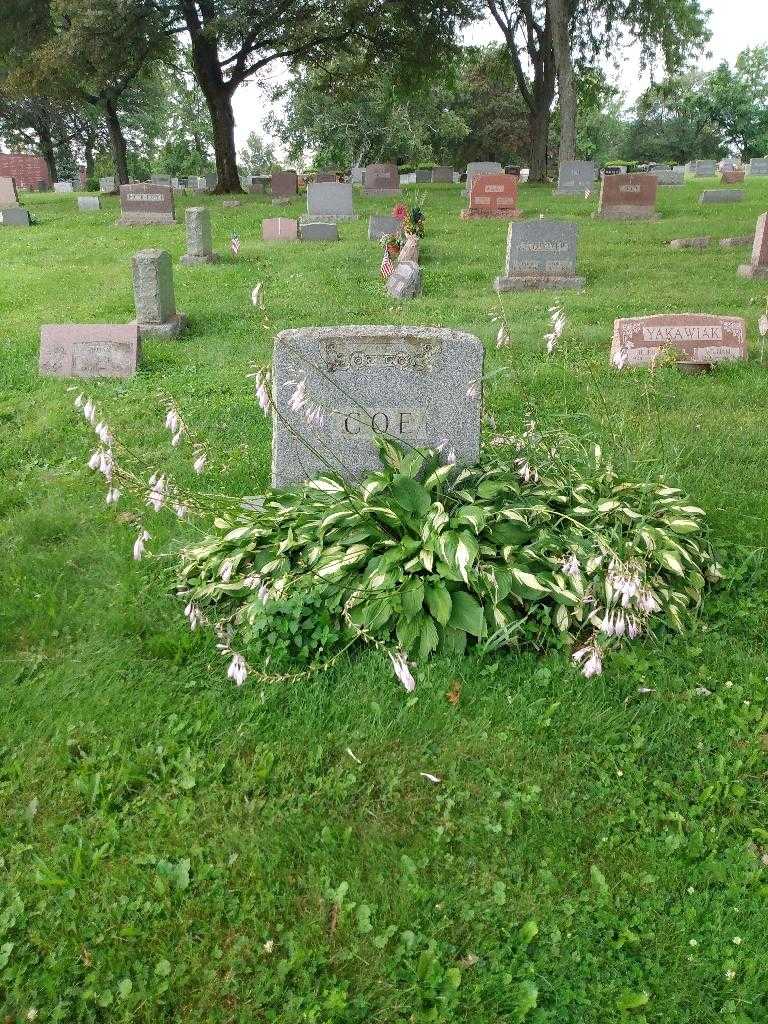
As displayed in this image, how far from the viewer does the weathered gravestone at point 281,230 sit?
17.3 m

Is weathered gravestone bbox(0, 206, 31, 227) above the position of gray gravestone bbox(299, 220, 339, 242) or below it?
above

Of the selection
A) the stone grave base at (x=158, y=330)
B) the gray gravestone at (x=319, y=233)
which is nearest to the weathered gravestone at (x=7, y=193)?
the gray gravestone at (x=319, y=233)

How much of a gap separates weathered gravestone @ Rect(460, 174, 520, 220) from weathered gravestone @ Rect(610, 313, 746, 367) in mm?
13998

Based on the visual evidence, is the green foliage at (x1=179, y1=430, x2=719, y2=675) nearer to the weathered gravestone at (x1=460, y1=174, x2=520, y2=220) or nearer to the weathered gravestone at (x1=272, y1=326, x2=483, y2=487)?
the weathered gravestone at (x1=272, y1=326, x2=483, y2=487)

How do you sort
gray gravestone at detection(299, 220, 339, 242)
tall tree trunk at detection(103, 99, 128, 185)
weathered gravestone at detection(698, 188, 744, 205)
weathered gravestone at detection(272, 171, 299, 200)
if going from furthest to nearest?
tall tree trunk at detection(103, 99, 128, 185), weathered gravestone at detection(272, 171, 299, 200), weathered gravestone at detection(698, 188, 744, 205), gray gravestone at detection(299, 220, 339, 242)

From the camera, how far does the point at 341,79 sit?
3039cm

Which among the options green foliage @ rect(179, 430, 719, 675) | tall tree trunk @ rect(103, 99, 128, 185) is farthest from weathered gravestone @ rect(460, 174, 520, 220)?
tall tree trunk @ rect(103, 99, 128, 185)

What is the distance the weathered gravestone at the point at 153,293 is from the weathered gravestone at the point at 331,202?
12194 mm

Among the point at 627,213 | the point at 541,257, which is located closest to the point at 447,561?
the point at 541,257

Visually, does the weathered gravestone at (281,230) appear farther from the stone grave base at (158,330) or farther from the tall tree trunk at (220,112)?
the tall tree trunk at (220,112)

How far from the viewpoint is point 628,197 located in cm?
1944

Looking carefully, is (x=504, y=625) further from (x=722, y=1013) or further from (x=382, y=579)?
(x=722, y=1013)

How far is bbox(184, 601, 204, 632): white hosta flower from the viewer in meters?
3.47

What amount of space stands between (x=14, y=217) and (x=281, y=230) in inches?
375
